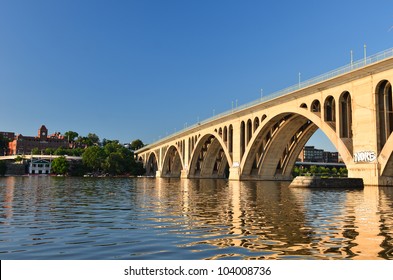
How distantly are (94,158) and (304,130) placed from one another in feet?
309

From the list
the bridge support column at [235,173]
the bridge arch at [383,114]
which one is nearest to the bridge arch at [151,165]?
the bridge support column at [235,173]

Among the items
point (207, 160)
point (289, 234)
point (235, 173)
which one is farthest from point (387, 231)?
point (207, 160)

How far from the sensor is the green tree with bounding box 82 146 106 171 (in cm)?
14338

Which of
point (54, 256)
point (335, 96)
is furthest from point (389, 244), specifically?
point (335, 96)

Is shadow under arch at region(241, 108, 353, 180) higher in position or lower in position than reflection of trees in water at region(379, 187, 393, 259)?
higher

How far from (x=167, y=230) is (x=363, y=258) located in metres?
6.16

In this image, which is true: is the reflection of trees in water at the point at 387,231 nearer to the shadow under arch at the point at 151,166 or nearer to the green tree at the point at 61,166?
the green tree at the point at 61,166

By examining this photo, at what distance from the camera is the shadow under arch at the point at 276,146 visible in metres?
63.5

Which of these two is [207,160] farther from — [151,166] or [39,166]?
[39,166]

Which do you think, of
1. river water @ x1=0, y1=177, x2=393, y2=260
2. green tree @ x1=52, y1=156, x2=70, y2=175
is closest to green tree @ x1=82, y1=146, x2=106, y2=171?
green tree @ x1=52, y1=156, x2=70, y2=175

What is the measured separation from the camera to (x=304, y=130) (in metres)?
67.2

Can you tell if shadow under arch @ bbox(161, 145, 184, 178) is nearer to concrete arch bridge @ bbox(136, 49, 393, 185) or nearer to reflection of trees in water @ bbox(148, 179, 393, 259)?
concrete arch bridge @ bbox(136, 49, 393, 185)

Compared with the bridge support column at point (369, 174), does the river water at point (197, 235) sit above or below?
below
